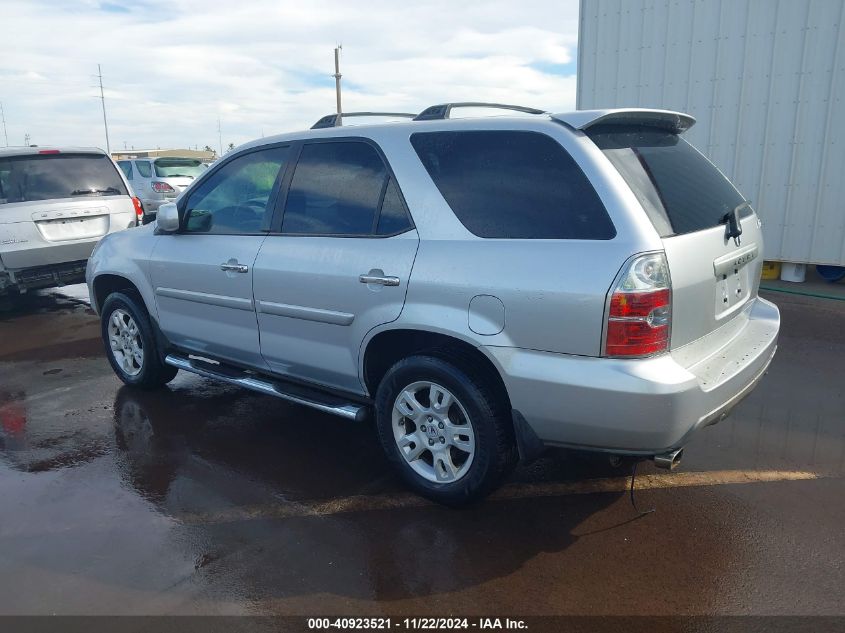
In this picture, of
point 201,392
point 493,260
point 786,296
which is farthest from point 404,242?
point 786,296

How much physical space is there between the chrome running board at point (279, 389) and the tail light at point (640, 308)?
149 centimetres

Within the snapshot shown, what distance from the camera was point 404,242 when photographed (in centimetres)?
339

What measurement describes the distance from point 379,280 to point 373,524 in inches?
46.3

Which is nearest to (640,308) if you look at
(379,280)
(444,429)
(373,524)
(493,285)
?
(493,285)

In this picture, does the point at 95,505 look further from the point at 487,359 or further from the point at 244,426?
the point at 487,359

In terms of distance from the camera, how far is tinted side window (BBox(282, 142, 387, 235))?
362cm

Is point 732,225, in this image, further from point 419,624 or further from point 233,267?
point 233,267

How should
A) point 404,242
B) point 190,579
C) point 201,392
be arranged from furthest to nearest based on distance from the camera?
point 201,392 → point 404,242 → point 190,579

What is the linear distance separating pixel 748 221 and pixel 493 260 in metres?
1.54

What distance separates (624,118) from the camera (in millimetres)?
3236

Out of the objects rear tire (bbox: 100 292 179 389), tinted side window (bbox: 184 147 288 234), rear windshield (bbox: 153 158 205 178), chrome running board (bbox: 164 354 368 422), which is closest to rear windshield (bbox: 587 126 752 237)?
chrome running board (bbox: 164 354 368 422)

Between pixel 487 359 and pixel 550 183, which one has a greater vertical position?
pixel 550 183

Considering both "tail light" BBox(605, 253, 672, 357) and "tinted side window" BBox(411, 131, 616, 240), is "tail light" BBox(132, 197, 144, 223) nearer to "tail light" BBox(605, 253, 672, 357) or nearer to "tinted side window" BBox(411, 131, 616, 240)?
"tinted side window" BBox(411, 131, 616, 240)

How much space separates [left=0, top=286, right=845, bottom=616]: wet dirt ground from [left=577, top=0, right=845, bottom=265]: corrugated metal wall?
4.03m
